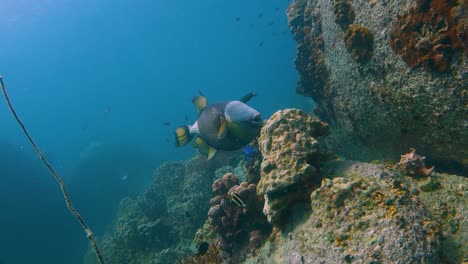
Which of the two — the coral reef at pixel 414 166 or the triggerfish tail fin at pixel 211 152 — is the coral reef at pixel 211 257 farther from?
the coral reef at pixel 414 166

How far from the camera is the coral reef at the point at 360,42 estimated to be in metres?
4.72

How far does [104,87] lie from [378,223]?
136692 mm

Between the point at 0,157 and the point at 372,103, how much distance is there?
30.5 m

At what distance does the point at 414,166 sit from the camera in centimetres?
338

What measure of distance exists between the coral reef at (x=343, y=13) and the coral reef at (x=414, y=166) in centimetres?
297

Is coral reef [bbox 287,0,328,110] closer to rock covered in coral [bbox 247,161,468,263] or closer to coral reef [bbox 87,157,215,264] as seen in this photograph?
rock covered in coral [bbox 247,161,468,263]

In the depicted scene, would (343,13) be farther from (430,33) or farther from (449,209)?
(449,209)

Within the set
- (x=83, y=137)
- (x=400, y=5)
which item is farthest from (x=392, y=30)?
(x=83, y=137)

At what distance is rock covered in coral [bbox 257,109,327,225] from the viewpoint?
11.0 ft

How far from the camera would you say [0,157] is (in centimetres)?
2542

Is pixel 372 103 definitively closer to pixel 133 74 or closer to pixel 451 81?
pixel 451 81

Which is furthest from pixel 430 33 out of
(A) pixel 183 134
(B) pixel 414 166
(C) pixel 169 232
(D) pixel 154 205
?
(D) pixel 154 205

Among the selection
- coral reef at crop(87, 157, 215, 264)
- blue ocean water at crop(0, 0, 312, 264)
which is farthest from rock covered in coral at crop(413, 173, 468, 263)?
blue ocean water at crop(0, 0, 312, 264)

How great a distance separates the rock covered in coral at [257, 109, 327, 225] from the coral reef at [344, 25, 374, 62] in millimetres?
1981
